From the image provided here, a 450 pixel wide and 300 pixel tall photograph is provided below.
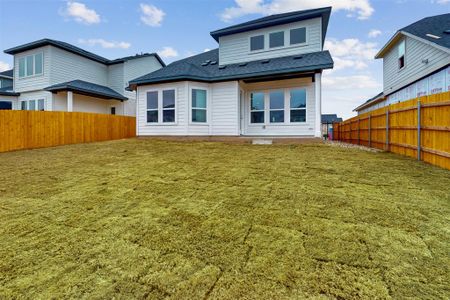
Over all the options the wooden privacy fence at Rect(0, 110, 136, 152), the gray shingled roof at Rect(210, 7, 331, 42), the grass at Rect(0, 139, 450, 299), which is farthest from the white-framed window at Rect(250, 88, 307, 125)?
the wooden privacy fence at Rect(0, 110, 136, 152)

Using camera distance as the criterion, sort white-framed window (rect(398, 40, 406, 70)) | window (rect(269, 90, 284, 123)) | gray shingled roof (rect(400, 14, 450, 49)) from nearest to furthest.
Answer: gray shingled roof (rect(400, 14, 450, 49))
window (rect(269, 90, 284, 123))
white-framed window (rect(398, 40, 406, 70))

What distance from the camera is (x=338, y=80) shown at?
3512 centimetres

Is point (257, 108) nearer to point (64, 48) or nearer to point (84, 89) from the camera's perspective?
point (84, 89)

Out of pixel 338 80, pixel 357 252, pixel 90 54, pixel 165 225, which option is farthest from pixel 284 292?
pixel 338 80

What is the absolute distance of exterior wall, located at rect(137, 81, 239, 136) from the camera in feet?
37.7

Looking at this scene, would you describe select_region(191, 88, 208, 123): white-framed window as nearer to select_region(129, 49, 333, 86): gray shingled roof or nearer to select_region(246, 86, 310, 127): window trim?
select_region(129, 49, 333, 86): gray shingled roof

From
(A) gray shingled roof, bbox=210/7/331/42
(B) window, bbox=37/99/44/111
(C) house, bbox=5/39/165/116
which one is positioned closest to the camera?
(A) gray shingled roof, bbox=210/7/331/42

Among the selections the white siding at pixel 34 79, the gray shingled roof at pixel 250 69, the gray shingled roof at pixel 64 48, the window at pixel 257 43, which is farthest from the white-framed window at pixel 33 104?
the window at pixel 257 43

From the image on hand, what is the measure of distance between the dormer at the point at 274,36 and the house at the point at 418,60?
4.45 metres

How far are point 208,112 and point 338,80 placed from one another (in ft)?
98.9

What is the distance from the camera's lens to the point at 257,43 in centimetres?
1293

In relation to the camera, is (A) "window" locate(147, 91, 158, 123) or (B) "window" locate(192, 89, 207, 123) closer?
(B) "window" locate(192, 89, 207, 123)

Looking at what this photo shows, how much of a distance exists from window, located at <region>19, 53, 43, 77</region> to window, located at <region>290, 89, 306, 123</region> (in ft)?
56.4

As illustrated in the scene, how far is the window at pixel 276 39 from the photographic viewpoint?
12.4 meters
